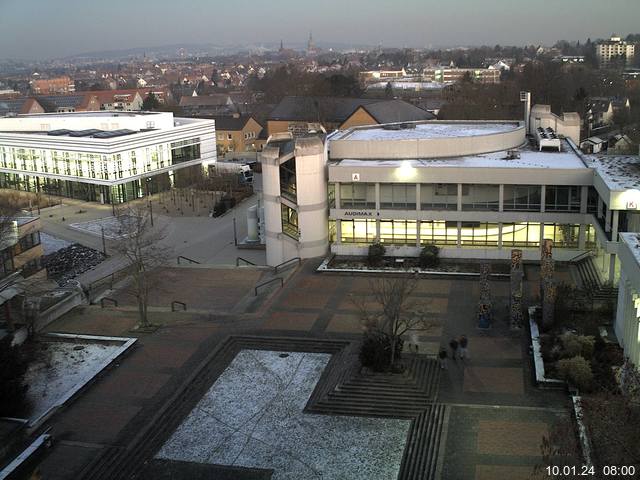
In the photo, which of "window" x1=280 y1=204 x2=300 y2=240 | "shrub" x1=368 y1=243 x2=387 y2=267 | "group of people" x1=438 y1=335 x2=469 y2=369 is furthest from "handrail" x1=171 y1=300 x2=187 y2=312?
"group of people" x1=438 y1=335 x2=469 y2=369

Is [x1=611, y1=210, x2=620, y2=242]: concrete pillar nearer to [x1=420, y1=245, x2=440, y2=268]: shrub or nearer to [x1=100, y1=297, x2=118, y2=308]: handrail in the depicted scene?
[x1=420, y1=245, x2=440, y2=268]: shrub

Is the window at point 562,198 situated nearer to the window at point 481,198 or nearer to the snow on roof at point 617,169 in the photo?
the snow on roof at point 617,169

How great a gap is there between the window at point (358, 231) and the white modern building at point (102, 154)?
3049cm

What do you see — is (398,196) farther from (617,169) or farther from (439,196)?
(617,169)

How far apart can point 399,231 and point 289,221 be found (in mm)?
6182

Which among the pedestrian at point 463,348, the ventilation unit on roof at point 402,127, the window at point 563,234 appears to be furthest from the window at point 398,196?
the pedestrian at point 463,348

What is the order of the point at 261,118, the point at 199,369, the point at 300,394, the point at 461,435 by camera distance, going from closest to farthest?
the point at 461,435 → the point at 300,394 → the point at 199,369 → the point at 261,118

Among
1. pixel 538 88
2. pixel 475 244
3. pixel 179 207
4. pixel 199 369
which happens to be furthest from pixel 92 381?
pixel 538 88

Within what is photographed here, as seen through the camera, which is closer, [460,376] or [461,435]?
[461,435]

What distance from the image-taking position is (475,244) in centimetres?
3912

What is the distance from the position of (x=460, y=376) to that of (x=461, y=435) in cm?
385

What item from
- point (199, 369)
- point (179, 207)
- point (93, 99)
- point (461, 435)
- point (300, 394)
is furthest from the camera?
point (93, 99)

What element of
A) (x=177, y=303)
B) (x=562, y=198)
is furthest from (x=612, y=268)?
(x=177, y=303)

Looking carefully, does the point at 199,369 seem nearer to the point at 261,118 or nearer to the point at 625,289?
the point at 625,289
